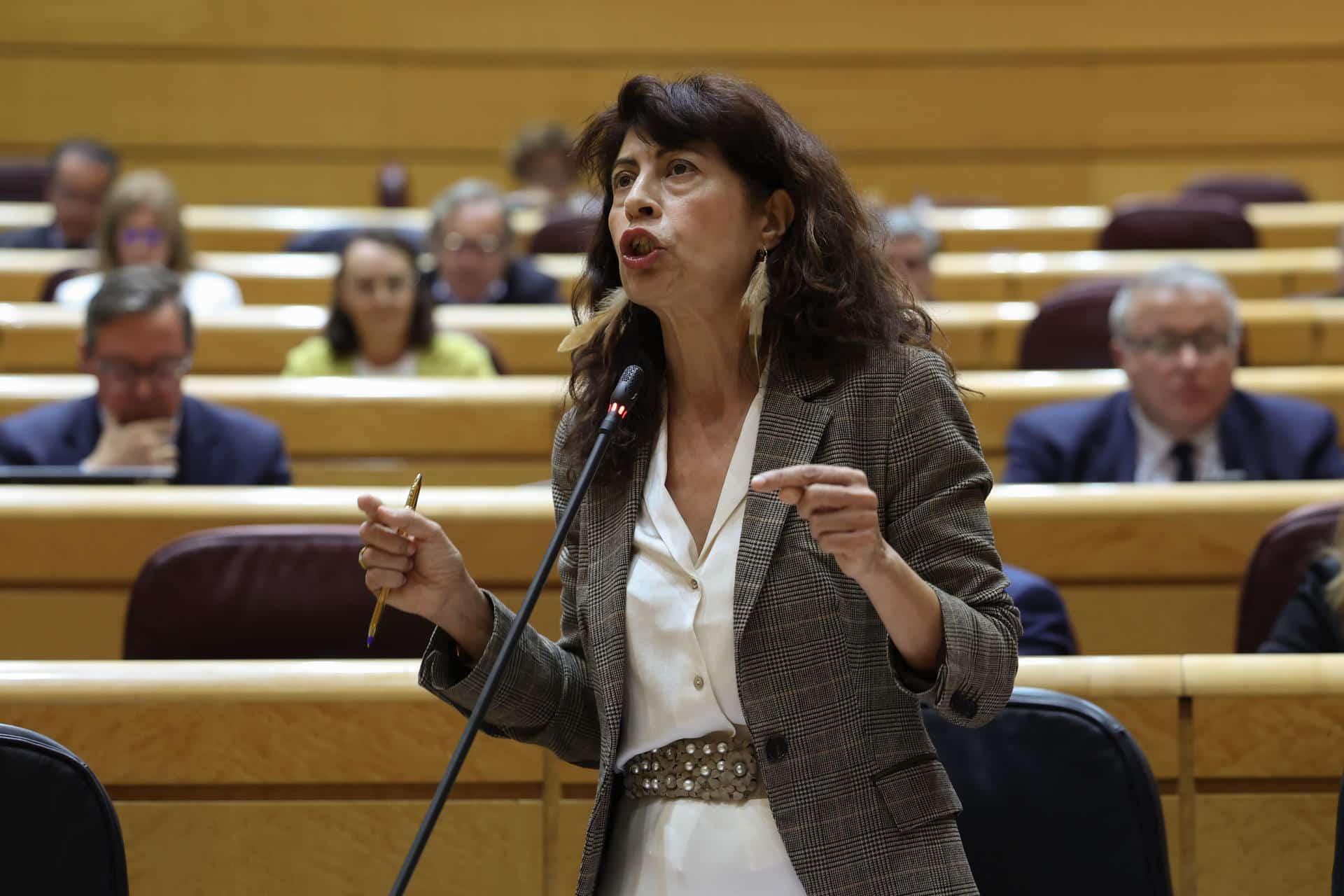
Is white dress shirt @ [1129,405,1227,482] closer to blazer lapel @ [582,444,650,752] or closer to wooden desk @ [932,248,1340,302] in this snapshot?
wooden desk @ [932,248,1340,302]

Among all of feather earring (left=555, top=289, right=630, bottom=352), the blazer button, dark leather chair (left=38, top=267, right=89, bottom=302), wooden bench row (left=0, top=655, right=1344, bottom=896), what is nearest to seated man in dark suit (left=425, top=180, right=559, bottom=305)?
dark leather chair (left=38, top=267, right=89, bottom=302)

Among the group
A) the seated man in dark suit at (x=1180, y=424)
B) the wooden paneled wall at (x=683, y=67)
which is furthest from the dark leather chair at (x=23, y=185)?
the seated man in dark suit at (x=1180, y=424)

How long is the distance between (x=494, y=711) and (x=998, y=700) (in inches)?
10.5

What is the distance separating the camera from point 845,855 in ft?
2.38

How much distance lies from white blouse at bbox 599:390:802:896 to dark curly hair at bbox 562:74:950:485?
0.05 m

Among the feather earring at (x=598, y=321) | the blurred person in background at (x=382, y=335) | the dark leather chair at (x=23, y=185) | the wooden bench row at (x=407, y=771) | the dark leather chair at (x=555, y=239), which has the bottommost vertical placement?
the wooden bench row at (x=407, y=771)

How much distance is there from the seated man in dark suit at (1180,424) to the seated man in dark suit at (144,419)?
3.12 feet

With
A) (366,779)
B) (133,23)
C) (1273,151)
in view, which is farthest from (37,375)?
(1273,151)

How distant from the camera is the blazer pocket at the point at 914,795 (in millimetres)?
731

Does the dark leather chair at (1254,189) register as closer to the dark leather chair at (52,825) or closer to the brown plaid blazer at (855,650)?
the brown plaid blazer at (855,650)

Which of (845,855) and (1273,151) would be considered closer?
(845,855)

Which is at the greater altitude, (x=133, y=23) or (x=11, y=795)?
(x=133, y=23)

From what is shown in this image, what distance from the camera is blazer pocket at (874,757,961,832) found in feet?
2.40

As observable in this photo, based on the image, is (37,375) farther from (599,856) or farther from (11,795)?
(599,856)
